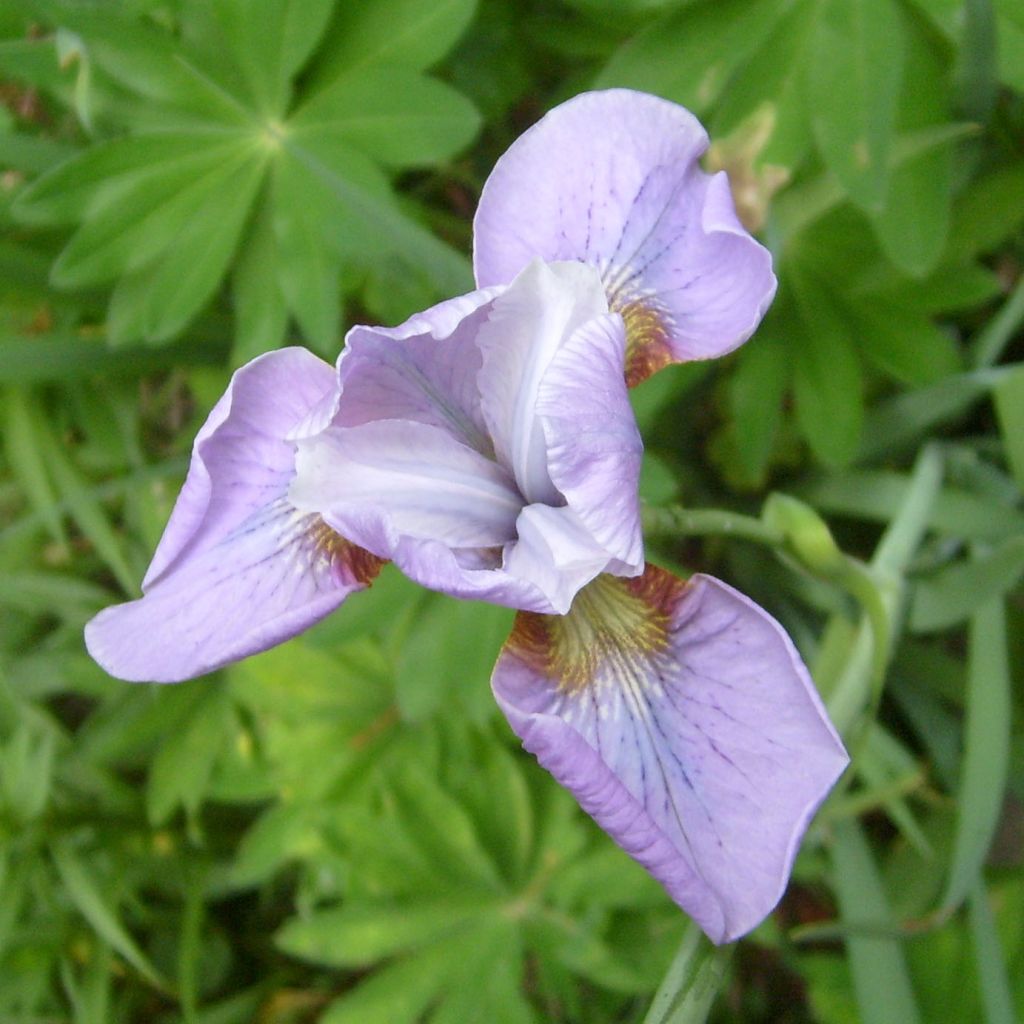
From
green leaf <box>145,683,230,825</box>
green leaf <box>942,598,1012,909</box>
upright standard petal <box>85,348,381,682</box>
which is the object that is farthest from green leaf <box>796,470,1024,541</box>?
green leaf <box>145,683,230,825</box>

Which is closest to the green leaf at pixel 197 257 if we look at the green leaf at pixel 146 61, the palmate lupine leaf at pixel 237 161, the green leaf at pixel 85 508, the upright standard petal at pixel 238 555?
the palmate lupine leaf at pixel 237 161

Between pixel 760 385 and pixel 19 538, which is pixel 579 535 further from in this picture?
pixel 19 538

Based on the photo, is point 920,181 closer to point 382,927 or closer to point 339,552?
point 339,552

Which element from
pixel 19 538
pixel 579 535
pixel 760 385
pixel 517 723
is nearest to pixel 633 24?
pixel 760 385

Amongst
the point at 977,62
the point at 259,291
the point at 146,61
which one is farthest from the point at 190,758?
the point at 977,62

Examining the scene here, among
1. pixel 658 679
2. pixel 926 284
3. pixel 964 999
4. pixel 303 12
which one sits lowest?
pixel 964 999

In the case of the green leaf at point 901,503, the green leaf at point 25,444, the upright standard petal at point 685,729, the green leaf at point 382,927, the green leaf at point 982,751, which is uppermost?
the upright standard petal at point 685,729

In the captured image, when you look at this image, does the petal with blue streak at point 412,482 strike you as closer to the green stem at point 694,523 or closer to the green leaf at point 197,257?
the green stem at point 694,523
